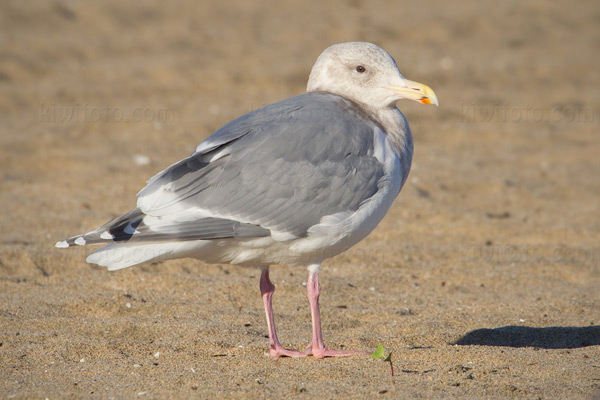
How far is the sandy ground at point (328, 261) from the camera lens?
4711 millimetres

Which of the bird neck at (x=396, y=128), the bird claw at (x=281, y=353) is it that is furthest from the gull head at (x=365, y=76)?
the bird claw at (x=281, y=353)

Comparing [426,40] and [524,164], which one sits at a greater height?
[426,40]

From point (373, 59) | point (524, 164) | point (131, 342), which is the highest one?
point (373, 59)

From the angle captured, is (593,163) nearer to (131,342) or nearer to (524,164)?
(524,164)

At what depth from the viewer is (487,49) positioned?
14.4 metres

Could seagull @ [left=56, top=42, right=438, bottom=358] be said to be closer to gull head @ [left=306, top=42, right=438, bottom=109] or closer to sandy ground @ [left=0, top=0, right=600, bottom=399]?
gull head @ [left=306, top=42, right=438, bottom=109]

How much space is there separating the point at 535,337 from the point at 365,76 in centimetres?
216

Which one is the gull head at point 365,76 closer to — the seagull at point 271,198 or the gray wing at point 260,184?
the seagull at point 271,198

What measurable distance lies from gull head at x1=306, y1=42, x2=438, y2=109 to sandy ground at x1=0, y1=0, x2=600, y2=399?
63.4 inches

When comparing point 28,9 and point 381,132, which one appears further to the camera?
point 28,9

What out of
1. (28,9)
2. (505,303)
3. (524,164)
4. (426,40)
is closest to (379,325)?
(505,303)

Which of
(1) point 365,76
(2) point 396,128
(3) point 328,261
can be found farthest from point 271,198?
(3) point 328,261

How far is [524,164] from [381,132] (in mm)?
5611

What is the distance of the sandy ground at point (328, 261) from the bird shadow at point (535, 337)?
21mm
